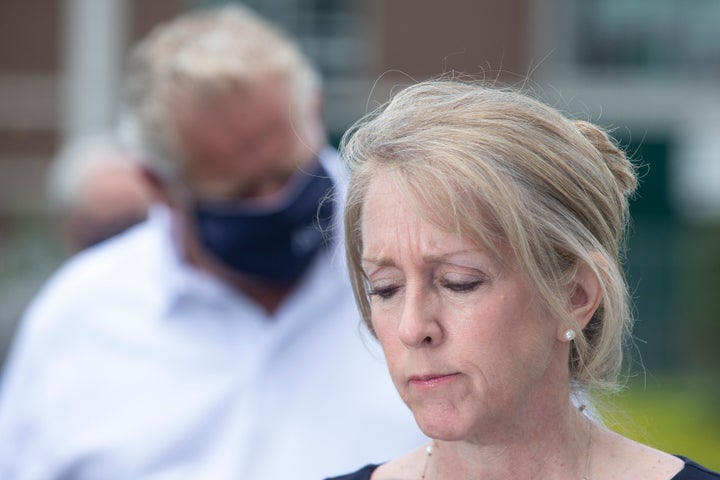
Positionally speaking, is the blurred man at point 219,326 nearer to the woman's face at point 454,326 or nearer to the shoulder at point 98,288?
the shoulder at point 98,288

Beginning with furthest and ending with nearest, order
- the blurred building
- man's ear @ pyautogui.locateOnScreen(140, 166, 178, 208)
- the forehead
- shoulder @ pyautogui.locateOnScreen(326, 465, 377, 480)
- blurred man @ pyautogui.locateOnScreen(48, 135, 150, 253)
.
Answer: the blurred building, blurred man @ pyautogui.locateOnScreen(48, 135, 150, 253), man's ear @ pyautogui.locateOnScreen(140, 166, 178, 208), shoulder @ pyautogui.locateOnScreen(326, 465, 377, 480), the forehead

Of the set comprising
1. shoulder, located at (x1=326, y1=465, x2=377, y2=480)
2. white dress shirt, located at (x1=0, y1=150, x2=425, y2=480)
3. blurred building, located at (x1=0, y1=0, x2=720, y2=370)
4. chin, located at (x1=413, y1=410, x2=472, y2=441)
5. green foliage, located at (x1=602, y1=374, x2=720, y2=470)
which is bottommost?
green foliage, located at (x1=602, y1=374, x2=720, y2=470)

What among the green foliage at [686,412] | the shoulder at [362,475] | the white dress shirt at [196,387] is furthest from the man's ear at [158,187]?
the green foliage at [686,412]

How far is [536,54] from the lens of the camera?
63.3ft

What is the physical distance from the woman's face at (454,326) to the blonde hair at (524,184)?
0.03 metres

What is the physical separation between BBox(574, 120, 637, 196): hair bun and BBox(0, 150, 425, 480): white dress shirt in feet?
4.85

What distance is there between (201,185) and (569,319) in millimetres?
1845

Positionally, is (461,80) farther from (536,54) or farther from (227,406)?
(536,54)

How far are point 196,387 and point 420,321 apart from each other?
176cm

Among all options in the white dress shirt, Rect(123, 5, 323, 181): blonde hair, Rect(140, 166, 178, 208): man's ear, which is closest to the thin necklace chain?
the white dress shirt

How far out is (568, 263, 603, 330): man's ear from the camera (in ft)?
6.07

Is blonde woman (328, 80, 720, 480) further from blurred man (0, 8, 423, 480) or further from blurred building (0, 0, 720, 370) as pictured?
blurred building (0, 0, 720, 370)

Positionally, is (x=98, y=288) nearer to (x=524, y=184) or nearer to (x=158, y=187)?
(x=158, y=187)

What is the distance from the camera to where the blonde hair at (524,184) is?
1.78m
